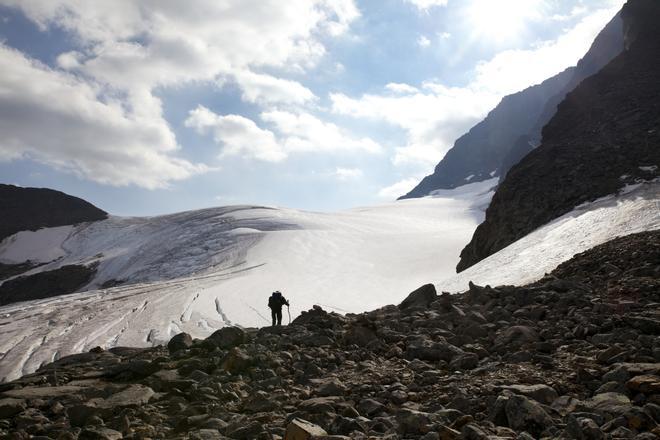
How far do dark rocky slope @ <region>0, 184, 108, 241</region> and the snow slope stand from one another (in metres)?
4.78

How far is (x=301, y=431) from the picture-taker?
447cm

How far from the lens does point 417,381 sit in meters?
6.34

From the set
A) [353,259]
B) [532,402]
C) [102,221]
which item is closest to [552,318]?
[532,402]

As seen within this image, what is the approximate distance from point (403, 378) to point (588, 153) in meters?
32.0

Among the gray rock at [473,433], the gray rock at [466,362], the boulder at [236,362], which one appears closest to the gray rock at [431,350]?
the gray rock at [466,362]

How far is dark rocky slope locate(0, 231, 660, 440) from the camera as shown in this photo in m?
4.48

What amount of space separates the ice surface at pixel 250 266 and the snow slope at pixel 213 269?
0.46 feet

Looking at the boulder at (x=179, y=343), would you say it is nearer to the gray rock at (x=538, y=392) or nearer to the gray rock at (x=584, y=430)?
the gray rock at (x=538, y=392)

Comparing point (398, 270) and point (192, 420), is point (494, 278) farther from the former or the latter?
point (398, 270)

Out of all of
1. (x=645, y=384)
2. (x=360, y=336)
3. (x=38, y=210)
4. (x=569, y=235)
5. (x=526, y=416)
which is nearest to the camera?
(x=526, y=416)

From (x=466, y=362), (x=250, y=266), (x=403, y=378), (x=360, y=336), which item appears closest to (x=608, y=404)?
(x=466, y=362)

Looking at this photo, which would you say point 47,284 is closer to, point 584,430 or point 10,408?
point 10,408

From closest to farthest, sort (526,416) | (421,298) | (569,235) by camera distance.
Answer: (526,416), (421,298), (569,235)

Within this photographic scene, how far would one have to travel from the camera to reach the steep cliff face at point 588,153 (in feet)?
92.9
